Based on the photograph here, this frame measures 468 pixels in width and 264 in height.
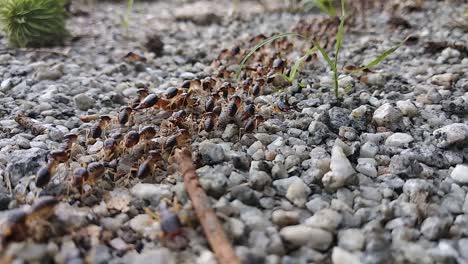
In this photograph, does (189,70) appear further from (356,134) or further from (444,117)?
(444,117)

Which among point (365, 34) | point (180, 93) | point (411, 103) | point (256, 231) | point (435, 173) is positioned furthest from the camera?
point (365, 34)

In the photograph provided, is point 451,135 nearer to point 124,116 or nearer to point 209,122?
point 209,122

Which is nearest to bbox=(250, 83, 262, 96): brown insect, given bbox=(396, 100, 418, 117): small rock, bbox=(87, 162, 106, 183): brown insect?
bbox=(396, 100, 418, 117): small rock

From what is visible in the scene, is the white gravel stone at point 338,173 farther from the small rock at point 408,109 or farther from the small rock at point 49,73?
the small rock at point 49,73

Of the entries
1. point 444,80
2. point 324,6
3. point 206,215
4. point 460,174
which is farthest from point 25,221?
point 324,6

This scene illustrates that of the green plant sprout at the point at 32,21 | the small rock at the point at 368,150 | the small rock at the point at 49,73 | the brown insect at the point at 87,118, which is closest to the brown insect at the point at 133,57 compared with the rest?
the small rock at the point at 49,73

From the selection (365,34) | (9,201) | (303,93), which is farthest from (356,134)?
(365,34)

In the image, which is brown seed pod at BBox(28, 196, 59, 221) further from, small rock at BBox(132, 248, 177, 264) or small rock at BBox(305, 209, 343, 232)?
small rock at BBox(305, 209, 343, 232)

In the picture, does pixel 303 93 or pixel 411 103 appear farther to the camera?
pixel 303 93
